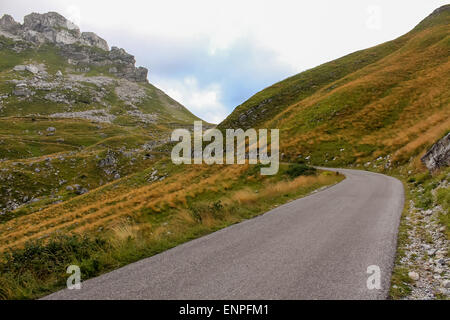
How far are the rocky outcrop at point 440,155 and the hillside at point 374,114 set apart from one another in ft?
9.81

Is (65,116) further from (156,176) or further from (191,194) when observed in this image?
(191,194)

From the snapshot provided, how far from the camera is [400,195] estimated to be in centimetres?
1306

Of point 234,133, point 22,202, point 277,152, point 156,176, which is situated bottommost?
point 22,202

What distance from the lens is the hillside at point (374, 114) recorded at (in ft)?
95.7

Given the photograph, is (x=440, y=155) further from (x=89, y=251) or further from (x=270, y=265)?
(x=89, y=251)

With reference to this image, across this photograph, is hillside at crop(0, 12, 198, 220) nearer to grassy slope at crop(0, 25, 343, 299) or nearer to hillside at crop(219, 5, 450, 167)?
grassy slope at crop(0, 25, 343, 299)

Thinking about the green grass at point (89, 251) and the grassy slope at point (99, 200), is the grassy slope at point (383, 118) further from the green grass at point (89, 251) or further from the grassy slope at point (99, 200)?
the grassy slope at point (99, 200)

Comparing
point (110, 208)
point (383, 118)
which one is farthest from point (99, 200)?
point (383, 118)

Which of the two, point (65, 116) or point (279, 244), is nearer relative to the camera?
point (279, 244)

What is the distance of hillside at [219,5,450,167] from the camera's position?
29.2 meters

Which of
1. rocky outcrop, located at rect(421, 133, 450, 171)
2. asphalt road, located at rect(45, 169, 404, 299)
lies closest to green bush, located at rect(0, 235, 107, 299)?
asphalt road, located at rect(45, 169, 404, 299)

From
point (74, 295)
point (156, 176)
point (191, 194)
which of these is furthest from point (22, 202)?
point (74, 295)

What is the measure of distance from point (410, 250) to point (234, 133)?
54.7 m

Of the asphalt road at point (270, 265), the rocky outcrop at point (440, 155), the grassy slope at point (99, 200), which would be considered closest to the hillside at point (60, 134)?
the grassy slope at point (99, 200)
